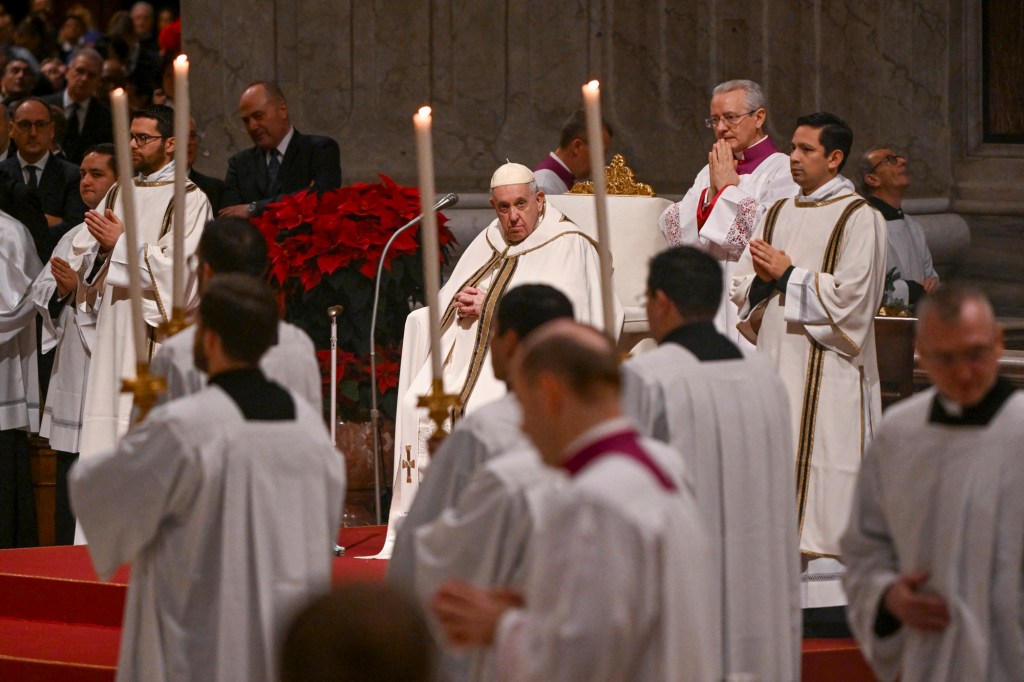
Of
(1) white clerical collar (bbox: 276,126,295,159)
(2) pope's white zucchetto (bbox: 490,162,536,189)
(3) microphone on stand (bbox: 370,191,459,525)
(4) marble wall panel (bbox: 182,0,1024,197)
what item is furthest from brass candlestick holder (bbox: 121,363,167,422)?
(4) marble wall panel (bbox: 182,0,1024,197)

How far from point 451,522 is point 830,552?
3186 mm

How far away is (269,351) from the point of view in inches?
187

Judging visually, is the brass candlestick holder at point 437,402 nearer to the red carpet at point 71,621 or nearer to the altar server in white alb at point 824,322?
the red carpet at point 71,621

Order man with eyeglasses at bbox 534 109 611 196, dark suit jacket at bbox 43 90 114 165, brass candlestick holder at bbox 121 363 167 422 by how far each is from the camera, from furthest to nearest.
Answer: dark suit jacket at bbox 43 90 114 165 → man with eyeglasses at bbox 534 109 611 196 → brass candlestick holder at bbox 121 363 167 422

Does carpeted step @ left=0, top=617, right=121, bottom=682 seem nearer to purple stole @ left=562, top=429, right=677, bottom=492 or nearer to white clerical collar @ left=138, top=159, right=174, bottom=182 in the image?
white clerical collar @ left=138, top=159, right=174, bottom=182

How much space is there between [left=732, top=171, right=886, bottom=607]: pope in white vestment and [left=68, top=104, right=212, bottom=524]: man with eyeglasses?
8.31ft

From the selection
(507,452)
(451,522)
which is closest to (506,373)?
(507,452)

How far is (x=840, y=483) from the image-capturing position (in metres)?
6.68

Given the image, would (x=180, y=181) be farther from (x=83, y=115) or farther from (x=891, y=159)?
(x=83, y=115)

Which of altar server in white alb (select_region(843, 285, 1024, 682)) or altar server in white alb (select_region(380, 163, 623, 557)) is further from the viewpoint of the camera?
altar server in white alb (select_region(380, 163, 623, 557))

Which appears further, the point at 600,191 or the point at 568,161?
the point at 568,161

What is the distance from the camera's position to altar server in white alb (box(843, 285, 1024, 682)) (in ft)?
12.0

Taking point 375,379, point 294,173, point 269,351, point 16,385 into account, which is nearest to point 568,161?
point 294,173

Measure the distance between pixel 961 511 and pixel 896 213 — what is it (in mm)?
5172
